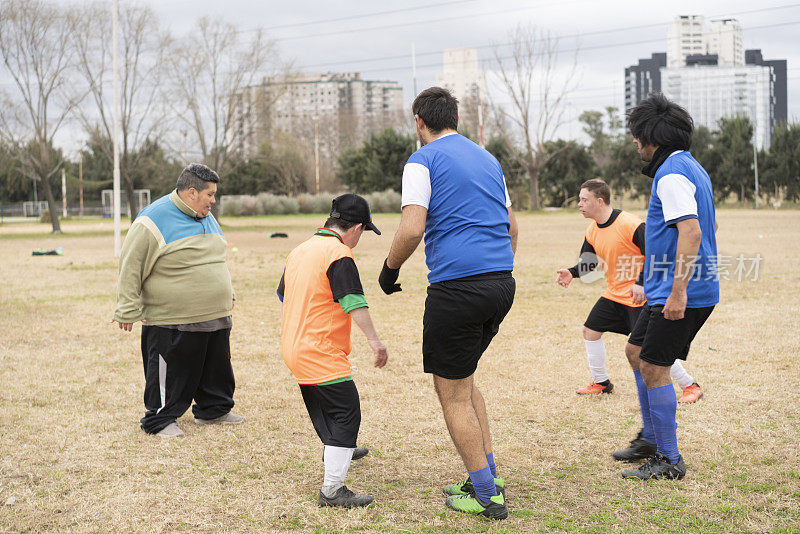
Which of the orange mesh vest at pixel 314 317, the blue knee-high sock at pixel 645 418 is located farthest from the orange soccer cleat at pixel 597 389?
the orange mesh vest at pixel 314 317

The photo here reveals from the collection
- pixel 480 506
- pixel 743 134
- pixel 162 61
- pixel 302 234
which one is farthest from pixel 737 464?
pixel 743 134

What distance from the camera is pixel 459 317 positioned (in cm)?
357

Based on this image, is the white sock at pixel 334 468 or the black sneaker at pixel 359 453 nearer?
the white sock at pixel 334 468

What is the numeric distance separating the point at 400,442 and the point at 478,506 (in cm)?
133

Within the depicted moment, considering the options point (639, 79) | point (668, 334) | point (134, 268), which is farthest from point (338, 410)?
point (639, 79)

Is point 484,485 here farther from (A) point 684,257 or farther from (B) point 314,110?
(B) point 314,110

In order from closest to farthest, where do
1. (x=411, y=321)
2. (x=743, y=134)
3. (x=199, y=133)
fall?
(x=411, y=321), (x=199, y=133), (x=743, y=134)

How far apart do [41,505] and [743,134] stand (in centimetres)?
5470

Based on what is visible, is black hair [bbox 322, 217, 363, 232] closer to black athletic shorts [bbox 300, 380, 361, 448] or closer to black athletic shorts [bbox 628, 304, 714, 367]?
black athletic shorts [bbox 300, 380, 361, 448]

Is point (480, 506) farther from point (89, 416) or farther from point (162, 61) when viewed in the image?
point (162, 61)

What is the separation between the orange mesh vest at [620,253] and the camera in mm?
5703

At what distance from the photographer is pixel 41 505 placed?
13.3ft

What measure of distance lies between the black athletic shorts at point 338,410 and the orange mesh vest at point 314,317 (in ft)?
0.21

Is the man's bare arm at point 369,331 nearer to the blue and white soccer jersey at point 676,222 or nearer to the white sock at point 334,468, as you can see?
the white sock at point 334,468
